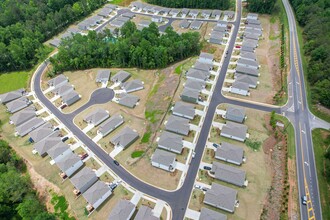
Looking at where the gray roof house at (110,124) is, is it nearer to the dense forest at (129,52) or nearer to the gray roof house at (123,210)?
the gray roof house at (123,210)

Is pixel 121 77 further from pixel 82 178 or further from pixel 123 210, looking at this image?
pixel 123 210

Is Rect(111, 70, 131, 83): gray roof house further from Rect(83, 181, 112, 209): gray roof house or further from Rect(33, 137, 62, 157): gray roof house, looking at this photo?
Rect(83, 181, 112, 209): gray roof house

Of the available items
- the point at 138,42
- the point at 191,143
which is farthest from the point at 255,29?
the point at 191,143

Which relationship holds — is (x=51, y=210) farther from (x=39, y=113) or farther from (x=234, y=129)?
(x=234, y=129)

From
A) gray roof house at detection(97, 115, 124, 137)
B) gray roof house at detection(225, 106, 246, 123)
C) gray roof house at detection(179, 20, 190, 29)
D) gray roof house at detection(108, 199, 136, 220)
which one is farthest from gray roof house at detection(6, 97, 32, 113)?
gray roof house at detection(179, 20, 190, 29)

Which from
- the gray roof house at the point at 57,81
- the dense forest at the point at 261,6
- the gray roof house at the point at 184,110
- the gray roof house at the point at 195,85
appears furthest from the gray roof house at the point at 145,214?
the dense forest at the point at 261,6

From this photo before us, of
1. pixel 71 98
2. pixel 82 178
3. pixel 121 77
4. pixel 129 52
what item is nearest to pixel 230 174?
pixel 82 178
